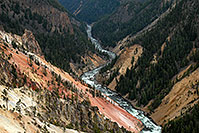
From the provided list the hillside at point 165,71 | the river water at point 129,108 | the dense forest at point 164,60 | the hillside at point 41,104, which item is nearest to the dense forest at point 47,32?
the river water at point 129,108

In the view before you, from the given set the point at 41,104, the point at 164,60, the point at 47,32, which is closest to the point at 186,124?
the point at 41,104

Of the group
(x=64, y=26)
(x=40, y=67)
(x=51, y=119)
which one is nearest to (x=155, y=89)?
(x=40, y=67)

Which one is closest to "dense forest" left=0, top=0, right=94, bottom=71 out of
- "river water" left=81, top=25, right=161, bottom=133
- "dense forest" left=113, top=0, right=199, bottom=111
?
"river water" left=81, top=25, right=161, bottom=133

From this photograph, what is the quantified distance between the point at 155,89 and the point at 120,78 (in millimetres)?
24061

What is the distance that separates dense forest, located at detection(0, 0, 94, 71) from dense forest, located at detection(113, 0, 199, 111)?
3475cm

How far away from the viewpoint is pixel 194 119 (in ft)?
180

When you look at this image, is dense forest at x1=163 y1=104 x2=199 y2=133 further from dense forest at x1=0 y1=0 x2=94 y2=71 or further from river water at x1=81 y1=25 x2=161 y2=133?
dense forest at x1=0 y1=0 x2=94 y2=71

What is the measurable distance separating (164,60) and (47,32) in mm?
73650

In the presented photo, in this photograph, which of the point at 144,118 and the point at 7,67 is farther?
the point at 144,118

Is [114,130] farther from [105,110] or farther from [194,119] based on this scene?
[194,119]

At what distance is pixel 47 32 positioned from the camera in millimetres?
137625

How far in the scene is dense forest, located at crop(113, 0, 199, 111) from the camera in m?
85.6

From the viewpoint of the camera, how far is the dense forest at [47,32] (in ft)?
374

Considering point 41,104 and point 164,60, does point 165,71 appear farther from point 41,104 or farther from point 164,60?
point 41,104
